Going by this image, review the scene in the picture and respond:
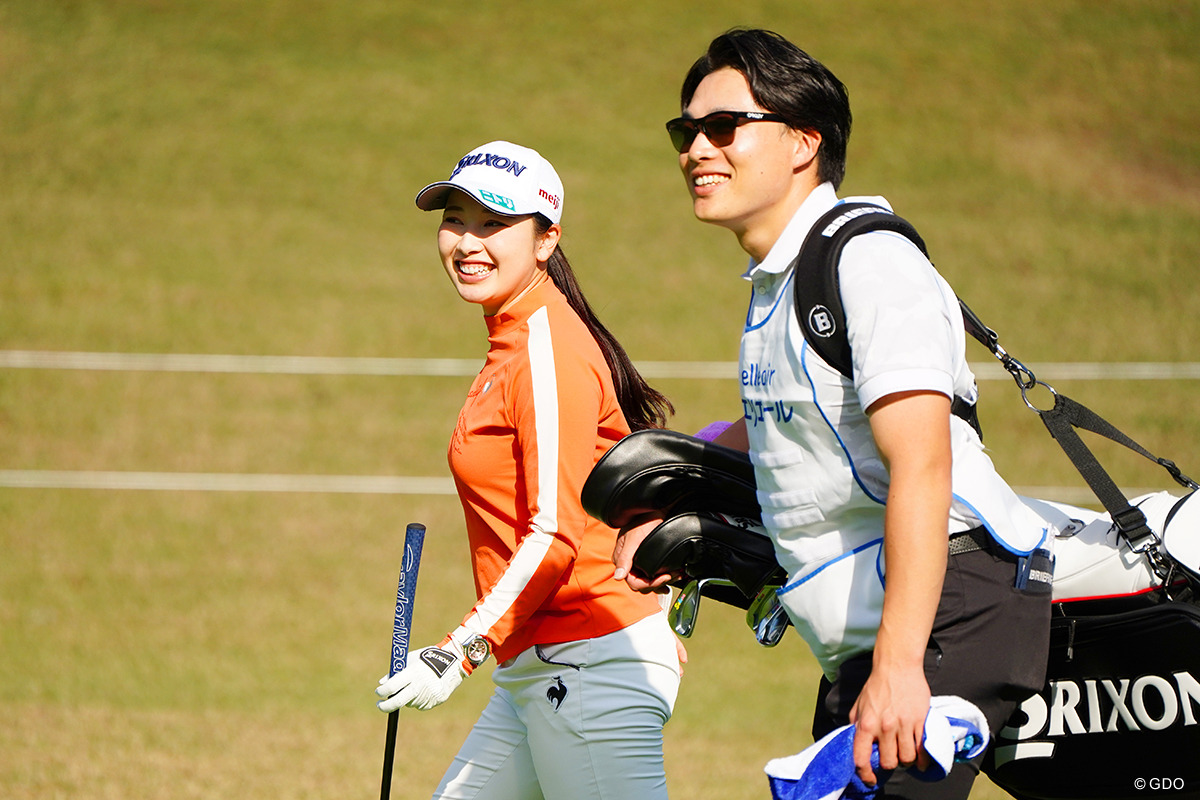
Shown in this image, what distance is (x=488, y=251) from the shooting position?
8.53 ft

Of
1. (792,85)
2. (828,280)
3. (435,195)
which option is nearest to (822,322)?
(828,280)

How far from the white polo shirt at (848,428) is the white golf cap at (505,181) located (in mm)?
828

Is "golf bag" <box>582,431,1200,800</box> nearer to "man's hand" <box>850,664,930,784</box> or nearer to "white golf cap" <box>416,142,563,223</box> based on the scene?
"man's hand" <box>850,664,930,784</box>

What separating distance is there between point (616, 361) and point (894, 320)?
1136 millimetres

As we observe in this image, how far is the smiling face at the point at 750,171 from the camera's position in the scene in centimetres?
189

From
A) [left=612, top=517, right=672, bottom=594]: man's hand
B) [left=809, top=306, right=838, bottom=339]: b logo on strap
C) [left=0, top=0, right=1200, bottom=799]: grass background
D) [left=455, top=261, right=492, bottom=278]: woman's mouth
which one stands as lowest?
[left=612, top=517, right=672, bottom=594]: man's hand

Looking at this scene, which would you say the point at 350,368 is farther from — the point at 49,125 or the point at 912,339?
the point at 912,339

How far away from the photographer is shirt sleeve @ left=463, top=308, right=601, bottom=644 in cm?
231

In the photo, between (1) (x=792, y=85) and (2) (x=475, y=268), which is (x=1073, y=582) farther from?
(2) (x=475, y=268)

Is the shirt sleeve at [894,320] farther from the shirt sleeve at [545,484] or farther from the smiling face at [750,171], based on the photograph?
the shirt sleeve at [545,484]

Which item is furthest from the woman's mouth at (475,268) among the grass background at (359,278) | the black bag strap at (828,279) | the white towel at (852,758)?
the grass background at (359,278)

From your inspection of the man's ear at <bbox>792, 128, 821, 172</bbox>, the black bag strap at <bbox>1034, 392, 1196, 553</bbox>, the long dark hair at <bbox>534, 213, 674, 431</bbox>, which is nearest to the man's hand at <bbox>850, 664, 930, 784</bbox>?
the black bag strap at <bbox>1034, 392, 1196, 553</bbox>

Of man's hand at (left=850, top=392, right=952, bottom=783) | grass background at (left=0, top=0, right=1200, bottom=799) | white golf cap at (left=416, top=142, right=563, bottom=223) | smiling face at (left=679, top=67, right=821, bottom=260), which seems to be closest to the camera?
man's hand at (left=850, top=392, right=952, bottom=783)

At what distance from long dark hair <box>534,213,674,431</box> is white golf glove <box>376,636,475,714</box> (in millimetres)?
655
